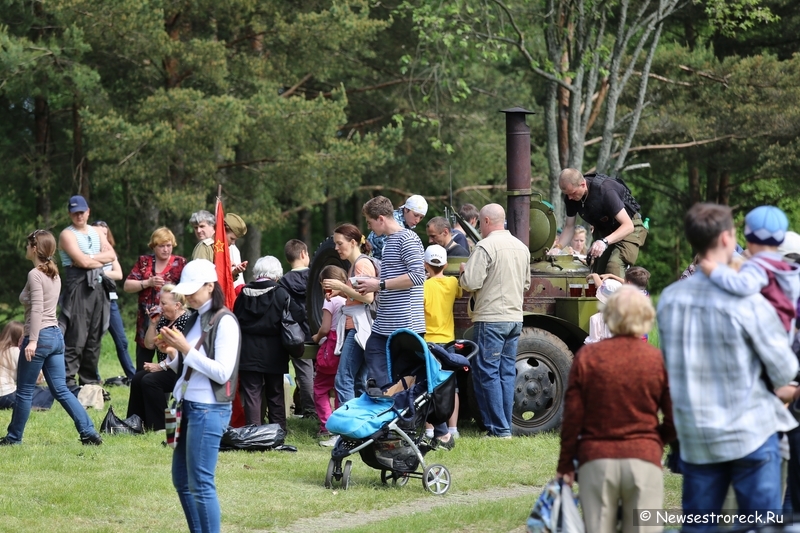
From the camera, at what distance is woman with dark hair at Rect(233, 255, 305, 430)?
9594 millimetres

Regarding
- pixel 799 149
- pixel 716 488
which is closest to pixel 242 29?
pixel 799 149

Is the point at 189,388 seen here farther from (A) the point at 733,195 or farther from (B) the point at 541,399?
(A) the point at 733,195

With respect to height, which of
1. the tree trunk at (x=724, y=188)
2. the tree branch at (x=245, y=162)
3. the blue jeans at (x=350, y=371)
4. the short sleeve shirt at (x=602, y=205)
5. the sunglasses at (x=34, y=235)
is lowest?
the blue jeans at (x=350, y=371)

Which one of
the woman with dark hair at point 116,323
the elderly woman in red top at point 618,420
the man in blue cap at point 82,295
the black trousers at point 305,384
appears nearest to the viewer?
the elderly woman in red top at point 618,420

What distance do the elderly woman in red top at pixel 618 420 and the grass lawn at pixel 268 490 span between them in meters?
2.20

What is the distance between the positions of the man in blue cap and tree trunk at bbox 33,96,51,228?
1173cm

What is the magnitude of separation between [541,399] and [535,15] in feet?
48.4

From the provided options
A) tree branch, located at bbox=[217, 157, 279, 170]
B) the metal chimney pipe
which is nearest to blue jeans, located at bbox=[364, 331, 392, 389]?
the metal chimney pipe

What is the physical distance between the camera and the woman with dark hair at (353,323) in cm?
943

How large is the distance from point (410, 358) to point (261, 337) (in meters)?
1.66

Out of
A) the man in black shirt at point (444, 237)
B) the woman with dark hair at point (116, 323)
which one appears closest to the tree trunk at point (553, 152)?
the woman with dark hair at point (116, 323)

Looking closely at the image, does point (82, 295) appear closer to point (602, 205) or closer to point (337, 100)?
point (602, 205)

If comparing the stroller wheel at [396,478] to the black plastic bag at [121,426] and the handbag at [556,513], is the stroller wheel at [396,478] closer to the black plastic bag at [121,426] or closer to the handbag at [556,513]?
the black plastic bag at [121,426]

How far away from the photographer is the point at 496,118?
2845cm
